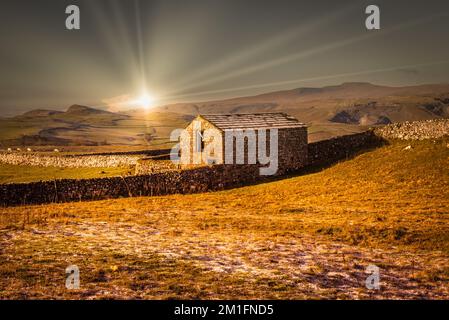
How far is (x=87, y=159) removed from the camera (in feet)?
179

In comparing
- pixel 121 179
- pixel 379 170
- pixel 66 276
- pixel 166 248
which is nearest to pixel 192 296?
pixel 66 276

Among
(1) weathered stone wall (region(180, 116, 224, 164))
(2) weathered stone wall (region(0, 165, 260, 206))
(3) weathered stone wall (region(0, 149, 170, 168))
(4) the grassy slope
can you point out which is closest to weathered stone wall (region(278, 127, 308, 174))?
(2) weathered stone wall (region(0, 165, 260, 206))

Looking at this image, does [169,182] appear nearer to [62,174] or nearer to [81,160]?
[62,174]

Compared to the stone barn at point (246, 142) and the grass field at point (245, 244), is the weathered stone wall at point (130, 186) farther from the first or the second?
the grass field at point (245, 244)

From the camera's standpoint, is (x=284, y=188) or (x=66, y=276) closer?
(x=66, y=276)

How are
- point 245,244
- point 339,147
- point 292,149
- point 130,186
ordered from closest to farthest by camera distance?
point 245,244 < point 130,186 < point 292,149 < point 339,147

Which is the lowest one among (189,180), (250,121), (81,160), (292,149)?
(189,180)

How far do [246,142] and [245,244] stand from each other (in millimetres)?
22230

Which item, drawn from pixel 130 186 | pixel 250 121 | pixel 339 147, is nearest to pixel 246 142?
pixel 250 121

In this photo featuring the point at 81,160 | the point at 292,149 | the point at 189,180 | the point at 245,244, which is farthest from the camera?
the point at 81,160

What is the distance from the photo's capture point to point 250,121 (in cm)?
3912
